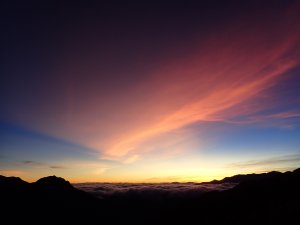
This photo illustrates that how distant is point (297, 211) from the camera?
17825 centimetres

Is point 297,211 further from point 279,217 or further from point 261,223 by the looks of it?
point 261,223

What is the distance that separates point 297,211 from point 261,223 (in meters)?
27.8

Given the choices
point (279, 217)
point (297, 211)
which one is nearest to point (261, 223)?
point (279, 217)

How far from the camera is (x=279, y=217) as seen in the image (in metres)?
183

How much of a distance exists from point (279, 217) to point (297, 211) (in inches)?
503

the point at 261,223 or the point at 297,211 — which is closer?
the point at 297,211

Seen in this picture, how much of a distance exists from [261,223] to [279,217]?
15377 millimetres

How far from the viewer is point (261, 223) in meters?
193
